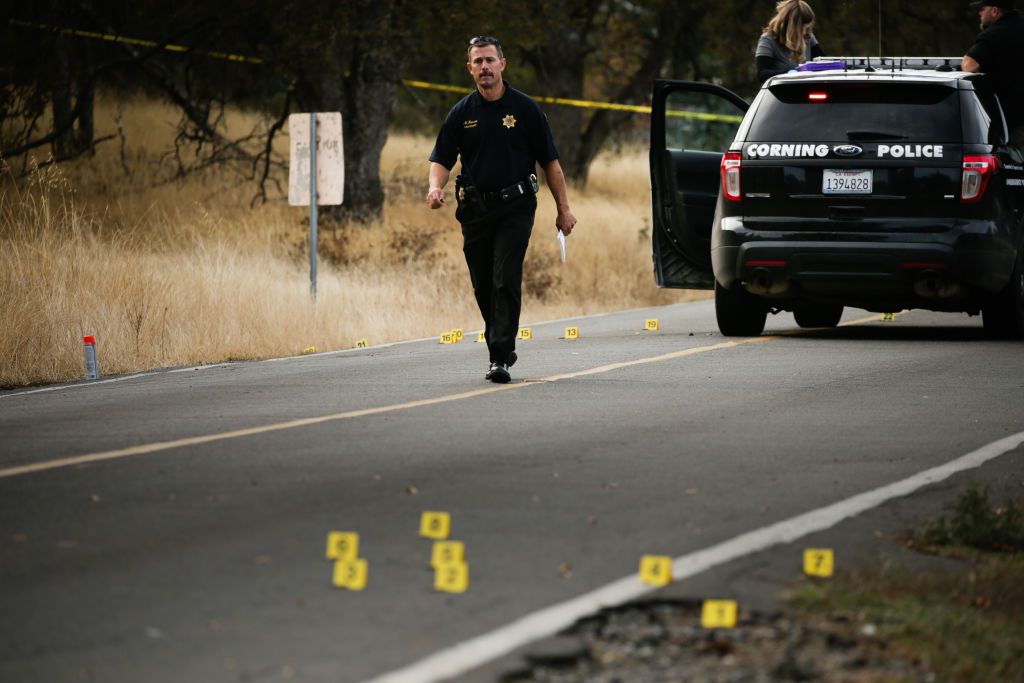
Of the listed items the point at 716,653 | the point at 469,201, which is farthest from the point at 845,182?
the point at 716,653

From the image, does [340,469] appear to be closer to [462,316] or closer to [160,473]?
[160,473]

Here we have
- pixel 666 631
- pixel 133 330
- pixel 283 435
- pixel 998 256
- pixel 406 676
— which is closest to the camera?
pixel 406 676

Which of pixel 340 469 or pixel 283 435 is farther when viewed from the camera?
pixel 283 435

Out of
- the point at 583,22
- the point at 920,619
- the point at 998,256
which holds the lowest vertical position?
the point at 920,619

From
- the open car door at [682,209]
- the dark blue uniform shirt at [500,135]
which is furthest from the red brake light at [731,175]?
the dark blue uniform shirt at [500,135]

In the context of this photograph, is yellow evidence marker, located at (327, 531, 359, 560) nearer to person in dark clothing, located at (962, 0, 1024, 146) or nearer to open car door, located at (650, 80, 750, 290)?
open car door, located at (650, 80, 750, 290)

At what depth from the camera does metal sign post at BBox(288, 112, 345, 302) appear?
18453 millimetres

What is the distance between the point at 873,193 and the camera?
1391cm

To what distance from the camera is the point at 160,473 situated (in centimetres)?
825

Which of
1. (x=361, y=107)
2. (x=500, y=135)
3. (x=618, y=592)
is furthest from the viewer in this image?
(x=361, y=107)

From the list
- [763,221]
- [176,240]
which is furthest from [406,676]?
[176,240]

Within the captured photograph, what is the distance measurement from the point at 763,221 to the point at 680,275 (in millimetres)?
1640

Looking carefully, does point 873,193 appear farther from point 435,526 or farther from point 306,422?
point 435,526

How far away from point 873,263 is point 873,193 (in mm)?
506
